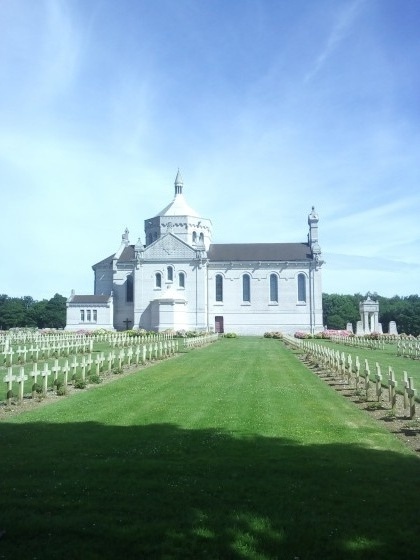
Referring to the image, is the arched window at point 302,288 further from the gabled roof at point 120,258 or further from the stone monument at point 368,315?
the gabled roof at point 120,258

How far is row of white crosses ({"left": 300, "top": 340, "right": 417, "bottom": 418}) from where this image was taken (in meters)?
11.9

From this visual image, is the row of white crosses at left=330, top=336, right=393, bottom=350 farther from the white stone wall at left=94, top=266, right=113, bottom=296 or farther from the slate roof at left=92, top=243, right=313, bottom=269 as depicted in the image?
the white stone wall at left=94, top=266, right=113, bottom=296

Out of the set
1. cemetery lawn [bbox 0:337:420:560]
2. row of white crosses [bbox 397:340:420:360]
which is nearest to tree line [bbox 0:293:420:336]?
row of white crosses [bbox 397:340:420:360]

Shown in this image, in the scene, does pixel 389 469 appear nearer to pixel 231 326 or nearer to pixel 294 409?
pixel 294 409

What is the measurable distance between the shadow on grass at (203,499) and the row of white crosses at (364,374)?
342 centimetres

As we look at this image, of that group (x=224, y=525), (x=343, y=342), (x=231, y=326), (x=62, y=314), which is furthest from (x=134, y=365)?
(x=62, y=314)

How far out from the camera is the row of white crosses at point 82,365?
44.5 feet

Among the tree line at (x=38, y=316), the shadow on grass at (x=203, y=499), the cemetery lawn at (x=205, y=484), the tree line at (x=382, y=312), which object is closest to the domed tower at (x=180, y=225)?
the tree line at (x=38, y=316)

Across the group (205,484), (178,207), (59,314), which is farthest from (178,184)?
(205,484)

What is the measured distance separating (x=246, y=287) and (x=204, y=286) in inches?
241

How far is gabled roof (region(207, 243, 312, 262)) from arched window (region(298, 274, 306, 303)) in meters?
2.34

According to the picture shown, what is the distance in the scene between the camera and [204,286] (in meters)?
67.8

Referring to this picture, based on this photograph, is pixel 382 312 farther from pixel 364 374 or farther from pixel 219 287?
pixel 364 374

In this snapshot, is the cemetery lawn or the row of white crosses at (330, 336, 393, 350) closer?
the cemetery lawn
